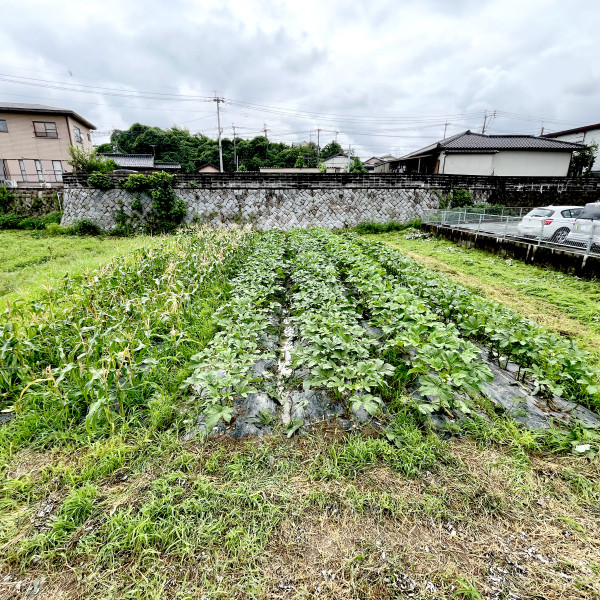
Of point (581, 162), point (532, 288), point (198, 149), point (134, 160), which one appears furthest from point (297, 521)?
point (198, 149)

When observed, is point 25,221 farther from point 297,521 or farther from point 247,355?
point 297,521

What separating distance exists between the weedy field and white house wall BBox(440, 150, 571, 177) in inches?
857

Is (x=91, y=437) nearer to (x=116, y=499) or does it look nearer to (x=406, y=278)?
(x=116, y=499)

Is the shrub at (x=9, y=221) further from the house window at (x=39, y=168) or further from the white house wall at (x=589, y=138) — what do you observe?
the white house wall at (x=589, y=138)

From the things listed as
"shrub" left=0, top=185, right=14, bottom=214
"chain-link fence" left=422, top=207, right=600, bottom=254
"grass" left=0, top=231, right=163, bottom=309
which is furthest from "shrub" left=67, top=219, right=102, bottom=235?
"chain-link fence" left=422, top=207, right=600, bottom=254

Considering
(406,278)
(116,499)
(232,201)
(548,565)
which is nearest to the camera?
(548,565)

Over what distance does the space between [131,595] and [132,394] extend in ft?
6.05

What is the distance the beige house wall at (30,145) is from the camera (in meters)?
23.1

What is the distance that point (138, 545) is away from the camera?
77.4 inches

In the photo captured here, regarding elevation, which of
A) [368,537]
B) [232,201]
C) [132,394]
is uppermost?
[232,201]

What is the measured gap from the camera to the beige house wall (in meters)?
23.1

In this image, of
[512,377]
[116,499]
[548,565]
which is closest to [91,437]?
[116,499]

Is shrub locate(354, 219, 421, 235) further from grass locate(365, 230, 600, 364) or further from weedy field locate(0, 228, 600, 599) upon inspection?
weedy field locate(0, 228, 600, 599)

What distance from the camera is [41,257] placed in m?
10.2
